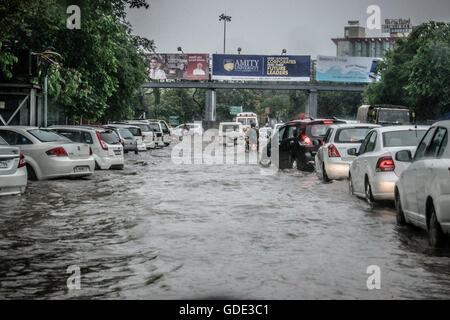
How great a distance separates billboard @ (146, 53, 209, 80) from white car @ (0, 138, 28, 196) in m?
57.9

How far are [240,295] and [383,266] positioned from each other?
2221 mm

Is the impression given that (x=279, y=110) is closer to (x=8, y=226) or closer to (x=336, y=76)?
(x=336, y=76)

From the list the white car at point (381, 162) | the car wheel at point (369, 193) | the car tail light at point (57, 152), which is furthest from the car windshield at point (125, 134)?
the car wheel at point (369, 193)

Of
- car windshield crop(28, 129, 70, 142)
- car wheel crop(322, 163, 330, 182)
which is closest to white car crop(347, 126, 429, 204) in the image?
car wheel crop(322, 163, 330, 182)

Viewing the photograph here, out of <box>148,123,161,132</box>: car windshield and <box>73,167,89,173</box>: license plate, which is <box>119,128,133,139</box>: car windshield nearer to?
<box>148,123,161,132</box>: car windshield

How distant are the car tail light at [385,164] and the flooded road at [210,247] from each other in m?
Result: 0.78

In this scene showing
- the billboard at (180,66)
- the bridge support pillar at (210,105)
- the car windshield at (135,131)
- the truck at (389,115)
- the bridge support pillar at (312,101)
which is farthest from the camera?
the bridge support pillar at (210,105)

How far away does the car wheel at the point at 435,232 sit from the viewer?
28.4 feet

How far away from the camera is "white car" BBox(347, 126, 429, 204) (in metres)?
13.0

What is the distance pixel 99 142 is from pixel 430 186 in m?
16.4

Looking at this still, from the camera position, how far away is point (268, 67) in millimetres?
68938

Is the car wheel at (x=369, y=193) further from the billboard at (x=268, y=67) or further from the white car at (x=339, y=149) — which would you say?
the billboard at (x=268, y=67)

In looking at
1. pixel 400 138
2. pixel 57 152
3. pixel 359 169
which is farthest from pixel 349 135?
pixel 57 152
